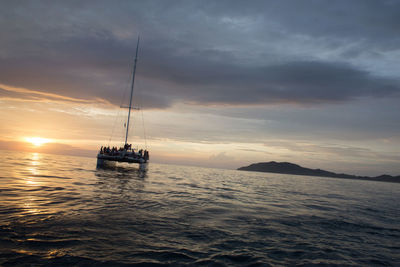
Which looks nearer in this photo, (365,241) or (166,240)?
(166,240)

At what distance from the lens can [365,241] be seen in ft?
26.8

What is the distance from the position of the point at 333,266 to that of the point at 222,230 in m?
3.50

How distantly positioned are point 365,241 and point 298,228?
2.24m

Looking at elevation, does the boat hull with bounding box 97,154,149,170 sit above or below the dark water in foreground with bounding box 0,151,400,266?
above

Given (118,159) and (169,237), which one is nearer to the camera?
(169,237)

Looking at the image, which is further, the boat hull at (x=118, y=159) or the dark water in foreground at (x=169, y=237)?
the boat hull at (x=118, y=159)

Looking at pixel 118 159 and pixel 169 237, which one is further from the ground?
pixel 118 159

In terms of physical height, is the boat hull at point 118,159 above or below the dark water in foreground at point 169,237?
above

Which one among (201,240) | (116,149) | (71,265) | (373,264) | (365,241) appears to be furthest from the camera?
(116,149)

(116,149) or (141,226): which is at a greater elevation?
(116,149)

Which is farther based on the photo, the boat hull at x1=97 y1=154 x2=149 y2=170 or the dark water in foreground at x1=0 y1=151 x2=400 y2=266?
the boat hull at x1=97 y1=154 x2=149 y2=170

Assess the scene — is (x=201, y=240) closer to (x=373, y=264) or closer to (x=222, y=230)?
(x=222, y=230)

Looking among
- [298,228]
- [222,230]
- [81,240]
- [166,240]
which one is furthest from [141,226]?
[298,228]

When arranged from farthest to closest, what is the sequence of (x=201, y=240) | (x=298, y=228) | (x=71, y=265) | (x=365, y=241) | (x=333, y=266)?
(x=298, y=228)
(x=365, y=241)
(x=201, y=240)
(x=333, y=266)
(x=71, y=265)
